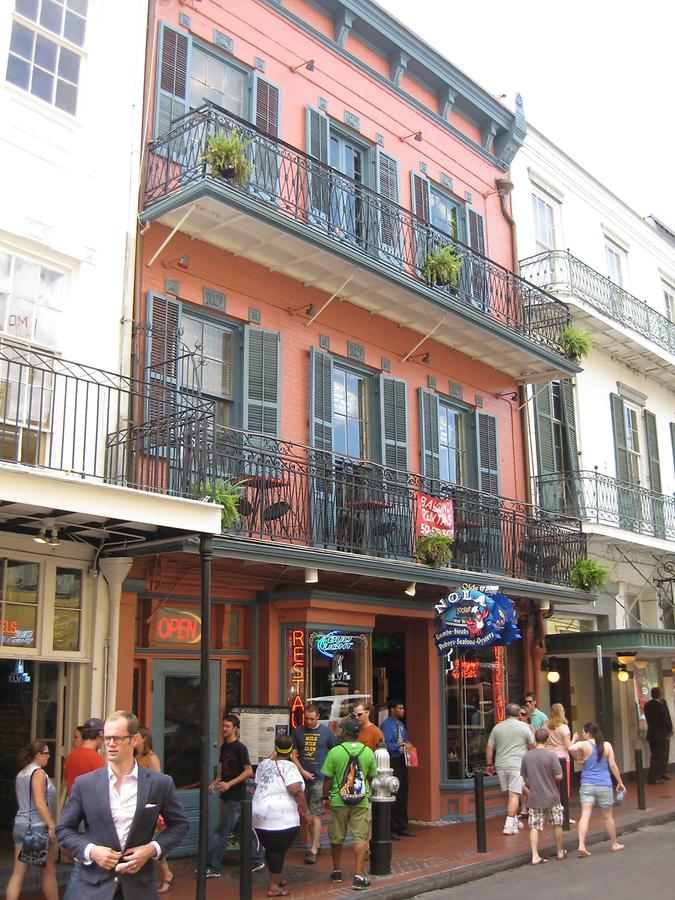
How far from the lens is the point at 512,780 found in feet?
42.2

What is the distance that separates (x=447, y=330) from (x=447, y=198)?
312 cm

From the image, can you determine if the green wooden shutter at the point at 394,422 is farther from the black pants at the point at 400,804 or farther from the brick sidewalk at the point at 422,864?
the brick sidewalk at the point at 422,864

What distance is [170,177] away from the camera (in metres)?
12.0

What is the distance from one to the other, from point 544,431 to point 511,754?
7221mm

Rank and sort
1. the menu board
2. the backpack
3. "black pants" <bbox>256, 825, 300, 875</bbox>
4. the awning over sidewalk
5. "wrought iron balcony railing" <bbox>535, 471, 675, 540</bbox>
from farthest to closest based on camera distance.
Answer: "wrought iron balcony railing" <bbox>535, 471, 675, 540</bbox>
the awning over sidewalk
the menu board
the backpack
"black pants" <bbox>256, 825, 300, 875</bbox>

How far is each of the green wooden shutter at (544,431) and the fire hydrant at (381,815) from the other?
8832mm

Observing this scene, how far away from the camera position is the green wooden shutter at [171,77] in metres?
12.4

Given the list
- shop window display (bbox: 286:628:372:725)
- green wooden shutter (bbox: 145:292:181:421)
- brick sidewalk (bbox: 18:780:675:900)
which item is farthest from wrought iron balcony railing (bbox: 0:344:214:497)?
brick sidewalk (bbox: 18:780:675:900)

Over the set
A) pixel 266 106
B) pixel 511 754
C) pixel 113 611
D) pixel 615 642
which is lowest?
pixel 511 754

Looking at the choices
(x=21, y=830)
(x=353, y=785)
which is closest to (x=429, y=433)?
(x=353, y=785)

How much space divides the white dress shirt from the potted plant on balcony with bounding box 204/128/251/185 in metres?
8.27

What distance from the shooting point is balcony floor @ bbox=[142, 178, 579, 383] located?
11539 mm

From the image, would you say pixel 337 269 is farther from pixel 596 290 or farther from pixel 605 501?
pixel 596 290

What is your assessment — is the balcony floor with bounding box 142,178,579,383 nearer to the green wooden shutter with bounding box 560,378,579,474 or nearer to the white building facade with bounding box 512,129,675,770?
the green wooden shutter with bounding box 560,378,579,474
